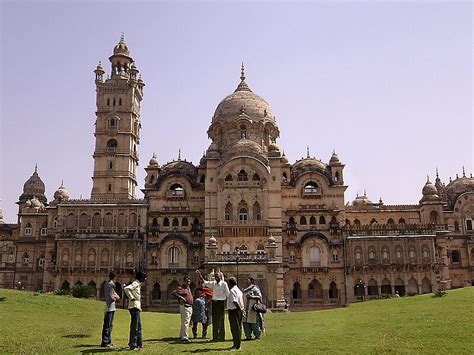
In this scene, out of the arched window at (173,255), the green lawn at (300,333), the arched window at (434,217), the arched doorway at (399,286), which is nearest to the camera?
the green lawn at (300,333)

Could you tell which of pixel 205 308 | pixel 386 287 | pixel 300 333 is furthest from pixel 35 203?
pixel 300 333

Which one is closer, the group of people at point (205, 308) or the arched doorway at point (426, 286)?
the group of people at point (205, 308)

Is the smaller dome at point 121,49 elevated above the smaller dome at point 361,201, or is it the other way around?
the smaller dome at point 121,49

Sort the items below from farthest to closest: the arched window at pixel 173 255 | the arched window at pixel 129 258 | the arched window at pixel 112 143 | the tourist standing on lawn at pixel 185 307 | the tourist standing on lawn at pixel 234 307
Answer: the arched window at pixel 112 143 → the arched window at pixel 173 255 → the arched window at pixel 129 258 → the tourist standing on lawn at pixel 185 307 → the tourist standing on lawn at pixel 234 307

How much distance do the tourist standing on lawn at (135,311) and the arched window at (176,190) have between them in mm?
41068

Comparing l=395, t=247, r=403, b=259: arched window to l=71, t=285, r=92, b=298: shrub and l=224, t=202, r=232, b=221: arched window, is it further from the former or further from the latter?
l=71, t=285, r=92, b=298: shrub

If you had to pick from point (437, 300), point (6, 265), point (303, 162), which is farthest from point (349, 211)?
point (6, 265)

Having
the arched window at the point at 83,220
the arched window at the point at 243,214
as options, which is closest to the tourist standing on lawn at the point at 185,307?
the arched window at the point at 243,214

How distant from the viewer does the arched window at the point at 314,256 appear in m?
54.1

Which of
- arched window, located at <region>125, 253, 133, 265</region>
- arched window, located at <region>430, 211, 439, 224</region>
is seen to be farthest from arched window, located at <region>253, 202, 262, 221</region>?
arched window, located at <region>430, 211, 439, 224</region>

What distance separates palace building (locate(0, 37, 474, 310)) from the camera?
5319 centimetres

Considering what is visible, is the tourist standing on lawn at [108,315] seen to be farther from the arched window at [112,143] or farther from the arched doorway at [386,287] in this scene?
the arched window at [112,143]

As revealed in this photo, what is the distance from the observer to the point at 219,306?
1748 centimetres

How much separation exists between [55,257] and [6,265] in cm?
981
